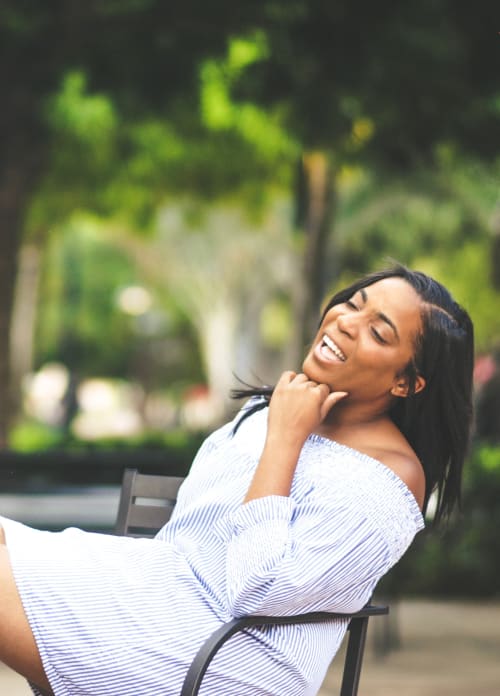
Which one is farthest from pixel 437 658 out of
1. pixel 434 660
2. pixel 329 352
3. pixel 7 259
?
pixel 7 259

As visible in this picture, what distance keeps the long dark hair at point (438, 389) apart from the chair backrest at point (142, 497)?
69 cm

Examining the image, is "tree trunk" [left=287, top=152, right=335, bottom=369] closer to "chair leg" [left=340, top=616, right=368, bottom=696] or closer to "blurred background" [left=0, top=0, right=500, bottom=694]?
"blurred background" [left=0, top=0, right=500, bottom=694]

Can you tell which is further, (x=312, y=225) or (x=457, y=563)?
(x=312, y=225)

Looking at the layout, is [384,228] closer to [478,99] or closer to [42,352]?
[478,99]

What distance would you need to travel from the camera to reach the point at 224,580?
249 cm

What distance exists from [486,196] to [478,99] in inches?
647

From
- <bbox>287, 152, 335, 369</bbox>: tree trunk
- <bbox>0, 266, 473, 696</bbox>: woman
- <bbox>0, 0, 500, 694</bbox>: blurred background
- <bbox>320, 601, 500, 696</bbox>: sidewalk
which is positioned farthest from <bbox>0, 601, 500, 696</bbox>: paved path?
<bbox>287, 152, 335, 369</bbox>: tree trunk

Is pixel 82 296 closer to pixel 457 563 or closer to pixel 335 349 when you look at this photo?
pixel 457 563

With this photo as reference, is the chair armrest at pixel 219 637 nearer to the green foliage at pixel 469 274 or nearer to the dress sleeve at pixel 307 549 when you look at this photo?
the dress sleeve at pixel 307 549

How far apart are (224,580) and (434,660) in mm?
4334

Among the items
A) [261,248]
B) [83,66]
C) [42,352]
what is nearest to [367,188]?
[261,248]

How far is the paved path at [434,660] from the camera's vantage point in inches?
226

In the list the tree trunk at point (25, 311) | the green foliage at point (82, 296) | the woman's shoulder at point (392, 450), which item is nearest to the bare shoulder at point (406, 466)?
the woman's shoulder at point (392, 450)

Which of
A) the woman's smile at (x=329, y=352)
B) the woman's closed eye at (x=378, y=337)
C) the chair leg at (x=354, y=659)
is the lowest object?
the chair leg at (x=354, y=659)
